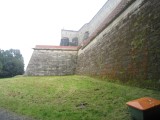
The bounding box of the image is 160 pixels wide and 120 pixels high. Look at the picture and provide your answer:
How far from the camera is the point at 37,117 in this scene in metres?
6.61

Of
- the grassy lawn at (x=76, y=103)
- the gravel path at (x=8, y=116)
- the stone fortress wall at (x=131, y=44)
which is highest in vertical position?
the stone fortress wall at (x=131, y=44)

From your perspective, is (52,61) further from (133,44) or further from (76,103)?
(133,44)

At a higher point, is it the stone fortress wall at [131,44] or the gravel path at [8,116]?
the stone fortress wall at [131,44]

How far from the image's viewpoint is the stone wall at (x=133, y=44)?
21.6ft

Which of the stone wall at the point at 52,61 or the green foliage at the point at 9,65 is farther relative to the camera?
the green foliage at the point at 9,65

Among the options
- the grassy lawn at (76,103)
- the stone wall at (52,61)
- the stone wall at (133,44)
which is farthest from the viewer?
the stone wall at (52,61)

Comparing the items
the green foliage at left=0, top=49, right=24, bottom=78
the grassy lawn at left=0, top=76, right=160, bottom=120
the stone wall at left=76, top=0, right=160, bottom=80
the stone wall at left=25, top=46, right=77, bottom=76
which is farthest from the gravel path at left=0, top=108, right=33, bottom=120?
the green foliage at left=0, top=49, right=24, bottom=78

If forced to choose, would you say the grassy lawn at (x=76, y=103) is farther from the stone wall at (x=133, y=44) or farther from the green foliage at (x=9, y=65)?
the green foliage at (x=9, y=65)

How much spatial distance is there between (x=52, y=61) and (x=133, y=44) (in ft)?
41.6

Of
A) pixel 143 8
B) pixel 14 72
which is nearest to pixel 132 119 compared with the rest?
pixel 143 8

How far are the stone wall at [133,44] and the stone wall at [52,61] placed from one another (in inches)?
295

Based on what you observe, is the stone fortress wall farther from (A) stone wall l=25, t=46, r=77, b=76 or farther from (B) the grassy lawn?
(A) stone wall l=25, t=46, r=77, b=76

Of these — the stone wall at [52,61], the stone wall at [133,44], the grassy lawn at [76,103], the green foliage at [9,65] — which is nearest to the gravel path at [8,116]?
the grassy lawn at [76,103]

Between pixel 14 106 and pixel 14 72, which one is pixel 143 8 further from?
pixel 14 72
